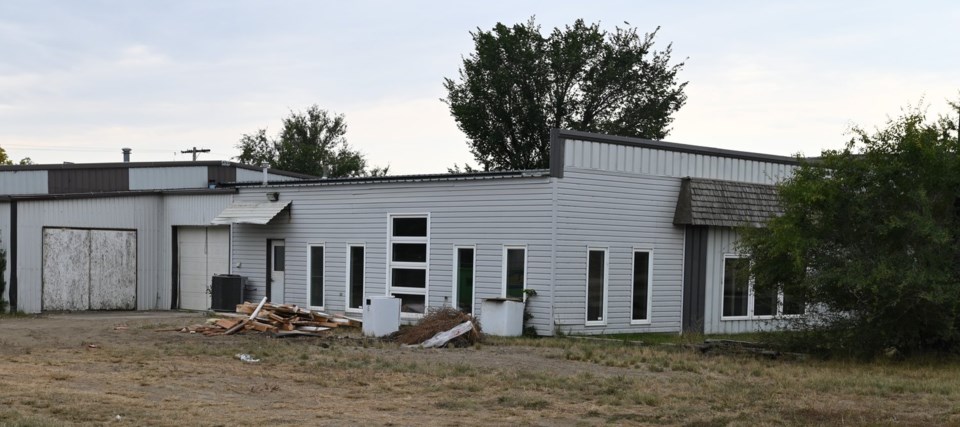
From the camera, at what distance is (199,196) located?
29.1 m

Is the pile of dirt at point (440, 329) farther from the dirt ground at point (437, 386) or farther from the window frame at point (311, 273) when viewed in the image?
the window frame at point (311, 273)

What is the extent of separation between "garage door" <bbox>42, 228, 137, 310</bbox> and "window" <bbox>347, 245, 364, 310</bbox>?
717 centimetres

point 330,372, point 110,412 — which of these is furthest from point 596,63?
point 110,412

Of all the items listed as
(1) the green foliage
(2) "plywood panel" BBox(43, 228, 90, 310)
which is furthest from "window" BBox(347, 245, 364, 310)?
(1) the green foliage

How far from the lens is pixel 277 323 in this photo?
22031 mm

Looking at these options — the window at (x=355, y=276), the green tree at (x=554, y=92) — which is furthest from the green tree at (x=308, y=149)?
the window at (x=355, y=276)

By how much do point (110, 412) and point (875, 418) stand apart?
7.81 meters

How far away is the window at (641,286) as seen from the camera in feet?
74.6

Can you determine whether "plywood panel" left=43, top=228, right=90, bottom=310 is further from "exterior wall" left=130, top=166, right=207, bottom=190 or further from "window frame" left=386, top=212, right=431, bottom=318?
"window frame" left=386, top=212, right=431, bottom=318

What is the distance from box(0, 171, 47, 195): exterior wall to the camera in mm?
34656

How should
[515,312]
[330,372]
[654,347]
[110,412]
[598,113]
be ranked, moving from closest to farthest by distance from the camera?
[110,412] < [330,372] < [654,347] < [515,312] < [598,113]

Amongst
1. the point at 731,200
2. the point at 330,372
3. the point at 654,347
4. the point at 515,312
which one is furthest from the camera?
the point at 731,200

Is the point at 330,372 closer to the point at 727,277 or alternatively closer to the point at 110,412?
the point at 110,412

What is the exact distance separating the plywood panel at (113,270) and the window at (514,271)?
38.3 ft
